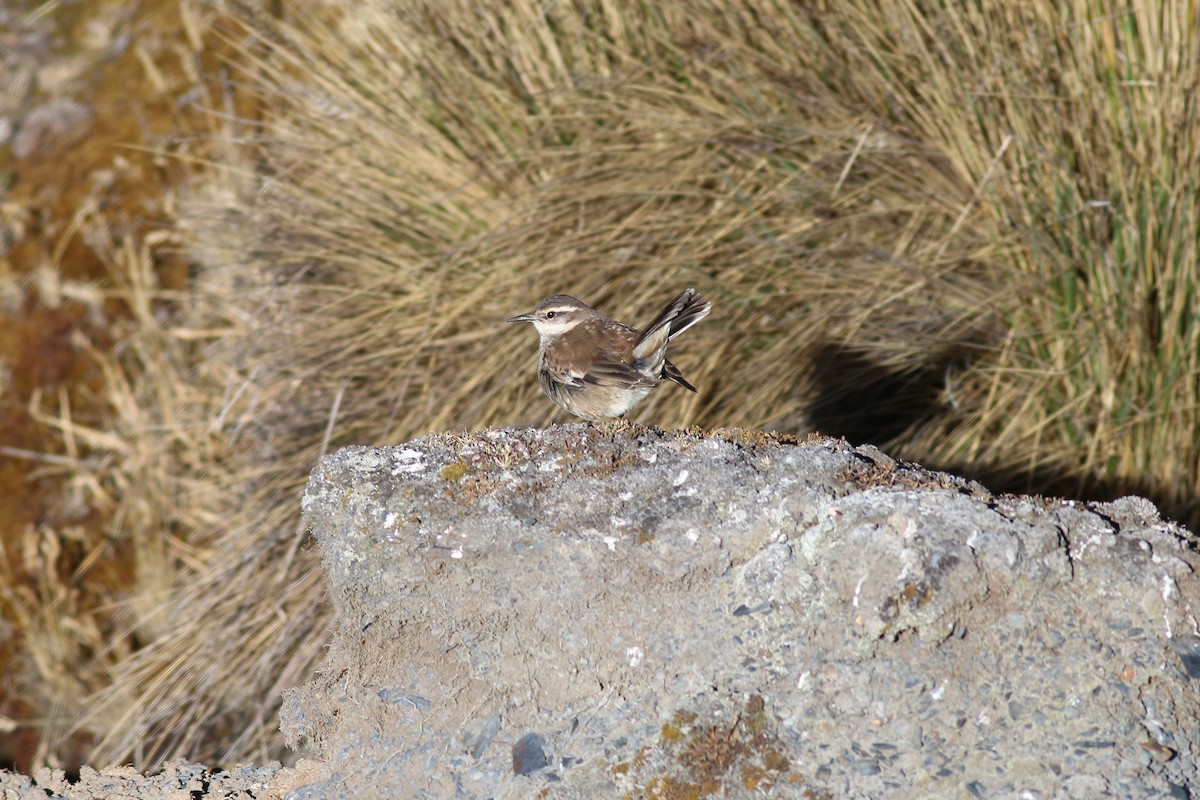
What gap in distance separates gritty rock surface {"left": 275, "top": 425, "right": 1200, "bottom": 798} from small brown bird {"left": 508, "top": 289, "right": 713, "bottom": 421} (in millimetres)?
1165

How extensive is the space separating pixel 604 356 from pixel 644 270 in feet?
3.08

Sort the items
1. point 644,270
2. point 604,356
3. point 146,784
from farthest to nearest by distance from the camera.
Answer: point 644,270 < point 604,356 < point 146,784

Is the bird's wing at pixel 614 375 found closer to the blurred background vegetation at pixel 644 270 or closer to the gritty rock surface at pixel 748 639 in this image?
the blurred background vegetation at pixel 644 270

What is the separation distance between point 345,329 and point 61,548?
2.04m

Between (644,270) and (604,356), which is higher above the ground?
(604,356)

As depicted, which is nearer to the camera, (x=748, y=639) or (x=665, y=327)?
(x=748, y=639)

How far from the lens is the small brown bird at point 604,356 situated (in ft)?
12.2

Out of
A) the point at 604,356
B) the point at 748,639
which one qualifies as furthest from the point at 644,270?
the point at 748,639

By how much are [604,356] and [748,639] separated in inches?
68.5

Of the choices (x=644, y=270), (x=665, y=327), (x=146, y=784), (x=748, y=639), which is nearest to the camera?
(x=748, y=639)

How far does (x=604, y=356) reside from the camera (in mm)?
3824

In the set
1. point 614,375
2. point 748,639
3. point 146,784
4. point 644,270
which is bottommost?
point 644,270

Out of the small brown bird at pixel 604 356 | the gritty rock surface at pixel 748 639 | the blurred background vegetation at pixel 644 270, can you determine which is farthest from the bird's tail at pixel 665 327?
the gritty rock surface at pixel 748 639

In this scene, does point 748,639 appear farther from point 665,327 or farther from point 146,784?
point 665,327
